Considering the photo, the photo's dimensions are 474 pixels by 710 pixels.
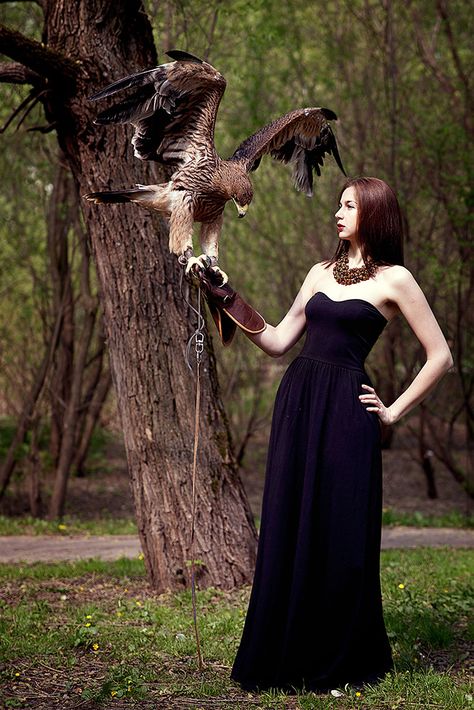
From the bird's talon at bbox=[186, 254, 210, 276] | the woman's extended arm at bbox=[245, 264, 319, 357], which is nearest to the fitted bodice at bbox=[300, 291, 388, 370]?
the woman's extended arm at bbox=[245, 264, 319, 357]

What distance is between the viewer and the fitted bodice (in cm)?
380

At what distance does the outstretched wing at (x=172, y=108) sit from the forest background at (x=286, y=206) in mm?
5334

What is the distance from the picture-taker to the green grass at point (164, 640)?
3.85m

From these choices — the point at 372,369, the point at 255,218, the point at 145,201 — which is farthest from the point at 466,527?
the point at 145,201

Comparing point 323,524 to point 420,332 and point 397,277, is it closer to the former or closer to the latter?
point 420,332

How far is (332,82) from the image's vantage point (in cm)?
1073

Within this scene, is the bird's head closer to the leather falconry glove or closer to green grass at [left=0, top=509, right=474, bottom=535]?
the leather falconry glove

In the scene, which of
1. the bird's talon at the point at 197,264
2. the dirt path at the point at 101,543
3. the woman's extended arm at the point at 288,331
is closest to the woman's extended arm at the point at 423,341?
the woman's extended arm at the point at 288,331

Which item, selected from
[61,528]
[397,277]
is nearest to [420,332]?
[397,277]

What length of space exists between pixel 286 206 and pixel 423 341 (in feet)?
27.8

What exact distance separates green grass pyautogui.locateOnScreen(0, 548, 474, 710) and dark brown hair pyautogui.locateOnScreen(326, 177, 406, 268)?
1.83 meters

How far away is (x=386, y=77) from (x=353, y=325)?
7484mm

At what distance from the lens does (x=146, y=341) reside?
18.2 feet

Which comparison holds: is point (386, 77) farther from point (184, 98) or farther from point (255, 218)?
point (184, 98)
